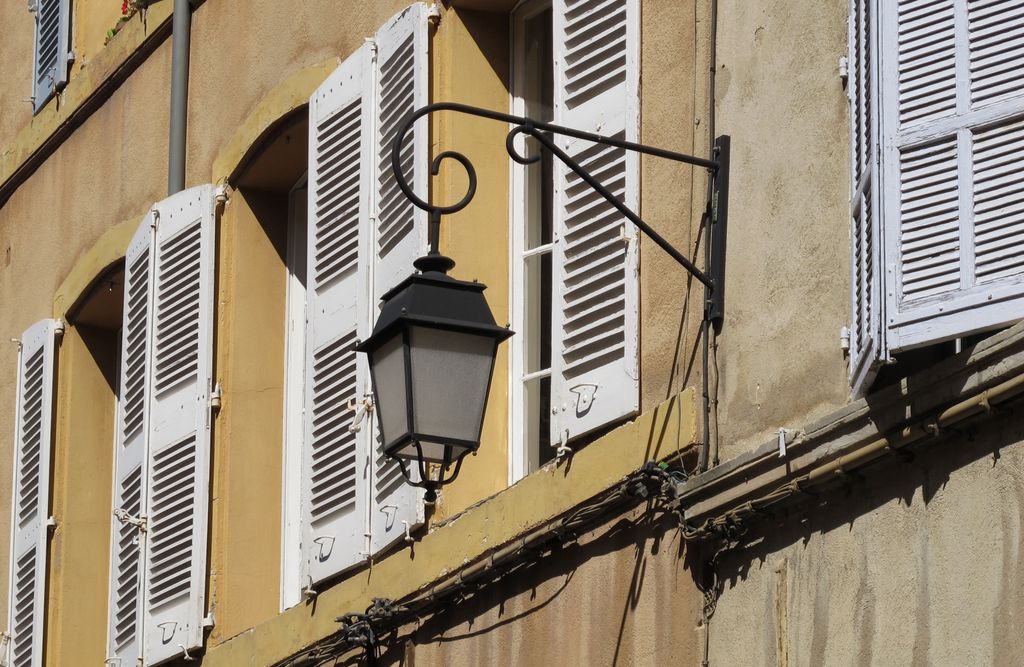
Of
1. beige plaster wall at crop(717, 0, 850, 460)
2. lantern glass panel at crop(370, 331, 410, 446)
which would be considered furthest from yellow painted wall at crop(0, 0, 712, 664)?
lantern glass panel at crop(370, 331, 410, 446)

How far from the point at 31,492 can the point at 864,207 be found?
660cm

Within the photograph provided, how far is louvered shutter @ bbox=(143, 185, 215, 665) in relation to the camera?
1021cm

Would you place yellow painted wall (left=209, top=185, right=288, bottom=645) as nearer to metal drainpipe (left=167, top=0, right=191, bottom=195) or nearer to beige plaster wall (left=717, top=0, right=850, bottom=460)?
metal drainpipe (left=167, top=0, right=191, bottom=195)

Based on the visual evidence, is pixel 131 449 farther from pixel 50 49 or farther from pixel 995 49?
pixel 995 49

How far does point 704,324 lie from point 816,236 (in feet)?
1.77

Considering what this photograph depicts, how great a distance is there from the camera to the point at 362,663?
9016mm

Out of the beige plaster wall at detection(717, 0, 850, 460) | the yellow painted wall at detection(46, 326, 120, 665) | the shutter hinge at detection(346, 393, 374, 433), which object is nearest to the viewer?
the beige plaster wall at detection(717, 0, 850, 460)

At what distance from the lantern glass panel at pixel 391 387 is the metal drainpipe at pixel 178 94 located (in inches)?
164

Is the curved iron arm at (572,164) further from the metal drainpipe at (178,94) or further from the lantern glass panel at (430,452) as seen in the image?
the metal drainpipe at (178,94)

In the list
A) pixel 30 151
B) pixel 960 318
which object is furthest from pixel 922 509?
pixel 30 151

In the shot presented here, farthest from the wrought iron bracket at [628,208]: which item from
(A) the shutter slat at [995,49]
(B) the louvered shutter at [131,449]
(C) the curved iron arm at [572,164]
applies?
(B) the louvered shutter at [131,449]

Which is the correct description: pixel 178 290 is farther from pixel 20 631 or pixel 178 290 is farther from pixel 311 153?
pixel 20 631

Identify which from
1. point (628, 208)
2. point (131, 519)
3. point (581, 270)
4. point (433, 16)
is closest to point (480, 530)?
point (581, 270)

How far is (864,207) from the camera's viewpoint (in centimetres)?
643
